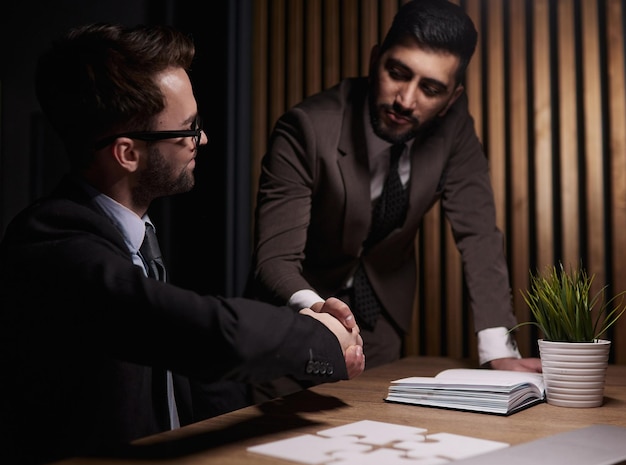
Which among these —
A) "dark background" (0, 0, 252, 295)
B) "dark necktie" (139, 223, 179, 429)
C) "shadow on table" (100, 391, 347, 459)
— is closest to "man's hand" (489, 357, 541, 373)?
"shadow on table" (100, 391, 347, 459)

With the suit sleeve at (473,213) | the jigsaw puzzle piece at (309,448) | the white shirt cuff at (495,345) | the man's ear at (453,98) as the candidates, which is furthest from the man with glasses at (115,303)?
the man's ear at (453,98)

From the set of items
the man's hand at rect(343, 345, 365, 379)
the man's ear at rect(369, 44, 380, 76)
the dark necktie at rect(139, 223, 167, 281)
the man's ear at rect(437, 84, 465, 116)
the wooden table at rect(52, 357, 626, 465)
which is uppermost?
the man's ear at rect(369, 44, 380, 76)

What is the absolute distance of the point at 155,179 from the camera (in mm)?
1630

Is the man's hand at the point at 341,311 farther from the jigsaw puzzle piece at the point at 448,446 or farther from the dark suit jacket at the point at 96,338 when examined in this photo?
the jigsaw puzzle piece at the point at 448,446

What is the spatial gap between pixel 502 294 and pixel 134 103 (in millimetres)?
1351

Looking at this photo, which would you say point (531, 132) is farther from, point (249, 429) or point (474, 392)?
point (249, 429)

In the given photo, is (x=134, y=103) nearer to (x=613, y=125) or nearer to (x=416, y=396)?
(x=416, y=396)

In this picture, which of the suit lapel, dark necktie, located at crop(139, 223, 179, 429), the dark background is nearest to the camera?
dark necktie, located at crop(139, 223, 179, 429)

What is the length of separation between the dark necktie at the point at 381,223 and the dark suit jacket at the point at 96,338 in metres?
1.21

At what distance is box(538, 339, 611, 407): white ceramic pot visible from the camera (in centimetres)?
144

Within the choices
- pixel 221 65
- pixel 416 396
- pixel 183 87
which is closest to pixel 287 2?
pixel 221 65

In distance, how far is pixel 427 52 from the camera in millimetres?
2479

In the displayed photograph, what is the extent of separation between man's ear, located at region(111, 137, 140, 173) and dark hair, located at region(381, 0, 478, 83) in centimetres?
127

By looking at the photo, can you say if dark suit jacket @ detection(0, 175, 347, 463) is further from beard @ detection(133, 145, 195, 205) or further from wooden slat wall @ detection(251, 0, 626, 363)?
wooden slat wall @ detection(251, 0, 626, 363)
